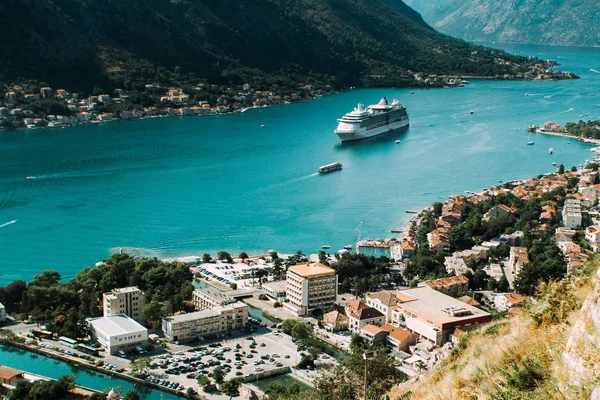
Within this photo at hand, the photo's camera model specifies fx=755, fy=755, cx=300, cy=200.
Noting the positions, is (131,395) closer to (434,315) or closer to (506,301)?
(434,315)

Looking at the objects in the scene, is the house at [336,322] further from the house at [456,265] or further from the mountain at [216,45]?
the mountain at [216,45]

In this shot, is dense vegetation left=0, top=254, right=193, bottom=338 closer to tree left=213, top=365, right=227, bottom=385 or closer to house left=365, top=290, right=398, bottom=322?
tree left=213, top=365, right=227, bottom=385

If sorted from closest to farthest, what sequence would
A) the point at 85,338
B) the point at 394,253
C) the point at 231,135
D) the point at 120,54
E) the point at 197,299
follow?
the point at 85,338 < the point at 197,299 < the point at 394,253 < the point at 231,135 < the point at 120,54

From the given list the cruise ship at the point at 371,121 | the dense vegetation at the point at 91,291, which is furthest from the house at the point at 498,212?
the cruise ship at the point at 371,121

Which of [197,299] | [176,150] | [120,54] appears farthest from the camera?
[120,54]

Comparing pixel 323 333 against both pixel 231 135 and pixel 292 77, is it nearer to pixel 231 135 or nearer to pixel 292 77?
pixel 231 135

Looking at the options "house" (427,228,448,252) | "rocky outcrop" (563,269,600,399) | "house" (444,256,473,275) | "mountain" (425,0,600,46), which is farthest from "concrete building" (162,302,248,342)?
"mountain" (425,0,600,46)

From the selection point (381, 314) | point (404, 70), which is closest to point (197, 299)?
point (381, 314)

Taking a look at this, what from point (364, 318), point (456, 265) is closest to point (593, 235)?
point (456, 265)
